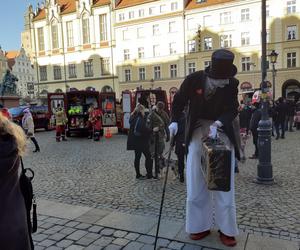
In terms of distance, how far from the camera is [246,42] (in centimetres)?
4162

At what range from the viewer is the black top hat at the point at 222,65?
3631 millimetres

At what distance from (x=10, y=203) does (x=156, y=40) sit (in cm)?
4761

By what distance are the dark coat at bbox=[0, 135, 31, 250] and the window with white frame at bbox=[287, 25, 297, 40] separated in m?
42.8

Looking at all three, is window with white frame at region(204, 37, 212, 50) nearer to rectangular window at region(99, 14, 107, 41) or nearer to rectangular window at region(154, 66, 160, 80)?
rectangular window at region(154, 66, 160, 80)

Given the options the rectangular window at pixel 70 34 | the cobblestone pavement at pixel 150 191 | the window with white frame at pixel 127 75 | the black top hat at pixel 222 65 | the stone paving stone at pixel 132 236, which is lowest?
the cobblestone pavement at pixel 150 191

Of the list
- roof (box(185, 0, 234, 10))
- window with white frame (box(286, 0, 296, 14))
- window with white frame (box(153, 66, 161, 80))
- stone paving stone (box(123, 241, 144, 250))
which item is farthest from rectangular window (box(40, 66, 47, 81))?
stone paving stone (box(123, 241, 144, 250))

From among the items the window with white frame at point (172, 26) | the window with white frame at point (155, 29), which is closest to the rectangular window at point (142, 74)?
the window with white frame at point (155, 29)

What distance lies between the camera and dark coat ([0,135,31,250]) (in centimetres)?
192

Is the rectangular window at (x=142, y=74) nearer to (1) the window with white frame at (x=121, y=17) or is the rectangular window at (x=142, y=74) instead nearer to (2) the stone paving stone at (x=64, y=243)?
(1) the window with white frame at (x=121, y=17)

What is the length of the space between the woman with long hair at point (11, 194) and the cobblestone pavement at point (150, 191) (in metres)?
3.04

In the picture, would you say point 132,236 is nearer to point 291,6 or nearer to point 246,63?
point 246,63

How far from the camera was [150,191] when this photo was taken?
6.36 meters

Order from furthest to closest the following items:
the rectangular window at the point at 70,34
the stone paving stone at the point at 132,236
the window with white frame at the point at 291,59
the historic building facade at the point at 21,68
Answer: the historic building facade at the point at 21,68, the rectangular window at the point at 70,34, the window with white frame at the point at 291,59, the stone paving stone at the point at 132,236

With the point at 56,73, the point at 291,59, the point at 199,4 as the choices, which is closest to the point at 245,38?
the point at 291,59
